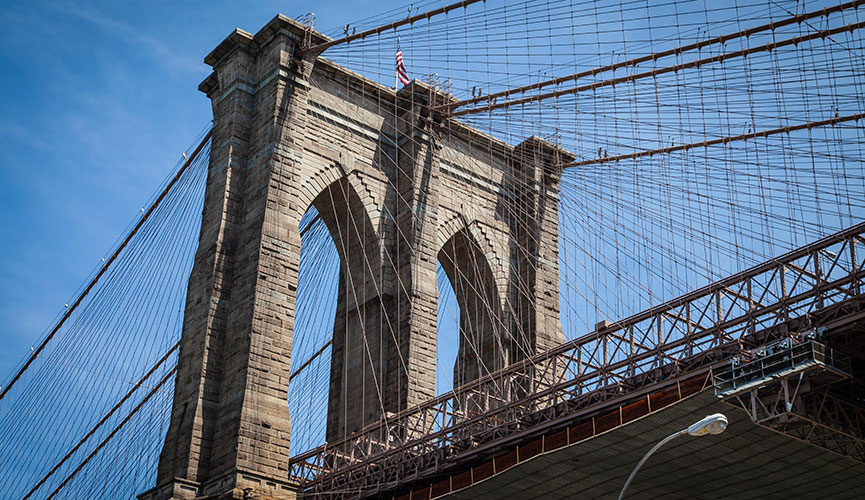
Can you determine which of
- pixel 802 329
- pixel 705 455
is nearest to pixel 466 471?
pixel 705 455

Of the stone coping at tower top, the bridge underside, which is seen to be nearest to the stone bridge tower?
the stone coping at tower top

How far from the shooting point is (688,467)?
3102cm

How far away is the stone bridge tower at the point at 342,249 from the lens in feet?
121

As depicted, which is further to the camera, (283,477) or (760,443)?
(283,477)

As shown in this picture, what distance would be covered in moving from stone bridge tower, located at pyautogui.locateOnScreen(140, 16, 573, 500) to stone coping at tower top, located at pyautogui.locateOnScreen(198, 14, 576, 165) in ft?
0.25

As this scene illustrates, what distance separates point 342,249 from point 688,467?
771 inches

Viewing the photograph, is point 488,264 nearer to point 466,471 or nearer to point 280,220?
Answer: point 280,220

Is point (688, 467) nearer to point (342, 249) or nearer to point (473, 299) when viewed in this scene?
point (342, 249)

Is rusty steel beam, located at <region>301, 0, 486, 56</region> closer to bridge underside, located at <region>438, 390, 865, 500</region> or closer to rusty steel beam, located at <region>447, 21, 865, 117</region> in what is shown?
rusty steel beam, located at <region>447, 21, 865, 117</region>

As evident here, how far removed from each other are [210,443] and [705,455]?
53.7 feet

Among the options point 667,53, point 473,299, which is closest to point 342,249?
point 473,299

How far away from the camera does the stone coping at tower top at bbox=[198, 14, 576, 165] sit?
43.3m

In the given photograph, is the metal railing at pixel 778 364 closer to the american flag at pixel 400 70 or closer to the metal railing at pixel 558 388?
the metal railing at pixel 558 388

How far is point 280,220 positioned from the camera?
4006 centimetres
